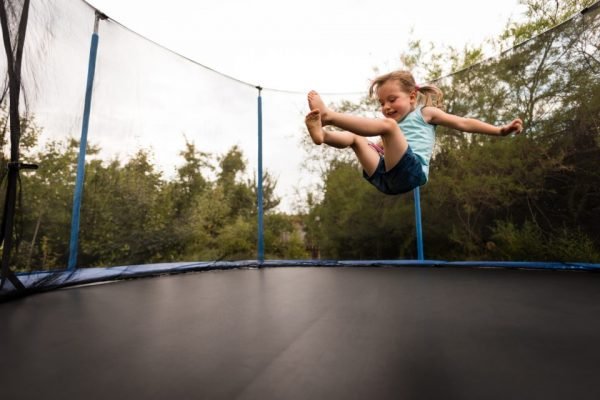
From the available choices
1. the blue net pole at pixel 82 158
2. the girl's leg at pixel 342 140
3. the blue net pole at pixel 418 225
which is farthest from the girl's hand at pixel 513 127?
the blue net pole at pixel 82 158

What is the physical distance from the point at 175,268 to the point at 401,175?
1.86 metres

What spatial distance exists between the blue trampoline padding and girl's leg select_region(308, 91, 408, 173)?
1539 millimetres

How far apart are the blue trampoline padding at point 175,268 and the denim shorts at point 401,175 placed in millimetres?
1670

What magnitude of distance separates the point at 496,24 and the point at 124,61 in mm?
3629

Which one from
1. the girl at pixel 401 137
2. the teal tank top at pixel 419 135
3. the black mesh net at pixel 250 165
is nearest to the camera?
the girl at pixel 401 137

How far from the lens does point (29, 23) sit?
1.41 m

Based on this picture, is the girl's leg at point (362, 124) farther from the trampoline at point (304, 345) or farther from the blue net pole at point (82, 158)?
the blue net pole at point (82, 158)

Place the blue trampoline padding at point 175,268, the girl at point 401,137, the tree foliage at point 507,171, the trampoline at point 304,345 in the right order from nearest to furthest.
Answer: the trampoline at point 304,345, the girl at point 401,137, the blue trampoline padding at point 175,268, the tree foliage at point 507,171

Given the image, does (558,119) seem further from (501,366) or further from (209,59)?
(209,59)

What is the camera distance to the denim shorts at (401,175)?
1140mm

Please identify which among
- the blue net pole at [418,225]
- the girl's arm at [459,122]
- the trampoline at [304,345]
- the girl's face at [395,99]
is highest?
the girl's face at [395,99]

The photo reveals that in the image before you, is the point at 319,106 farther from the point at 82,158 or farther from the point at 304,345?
the point at 82,158

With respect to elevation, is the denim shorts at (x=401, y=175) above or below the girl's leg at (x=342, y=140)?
below

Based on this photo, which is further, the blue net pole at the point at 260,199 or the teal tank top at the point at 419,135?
the blue net pole at the point at 260,199
